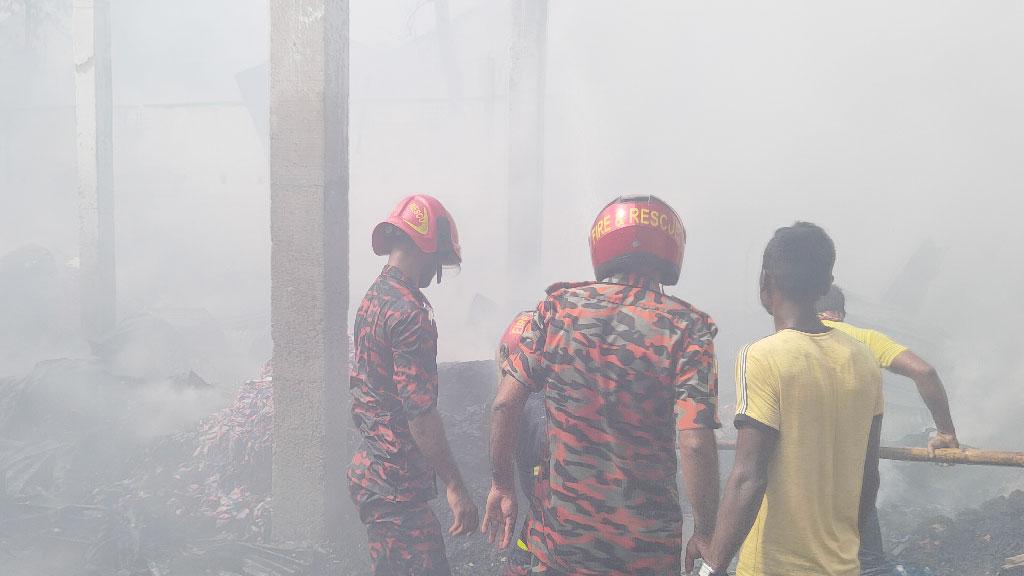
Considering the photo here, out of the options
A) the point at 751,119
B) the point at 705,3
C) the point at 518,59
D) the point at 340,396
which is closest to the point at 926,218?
the point at 751,119

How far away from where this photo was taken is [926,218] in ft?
52.5

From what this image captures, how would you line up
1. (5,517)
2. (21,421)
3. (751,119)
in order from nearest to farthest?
1. (5,517)
2. (21,421)
3. (751,119)

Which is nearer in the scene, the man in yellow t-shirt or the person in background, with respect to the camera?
the man in yellow t-shirt

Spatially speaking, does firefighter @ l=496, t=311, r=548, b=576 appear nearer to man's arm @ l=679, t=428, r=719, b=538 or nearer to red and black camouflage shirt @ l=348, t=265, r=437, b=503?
red and black camouflage shirt @ l=348, t=265, r=437, b=503

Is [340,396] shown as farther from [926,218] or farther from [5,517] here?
[926,218]

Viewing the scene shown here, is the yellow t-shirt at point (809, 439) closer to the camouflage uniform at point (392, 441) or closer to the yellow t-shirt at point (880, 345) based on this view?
the yellow t-shirt at point (880, 345)

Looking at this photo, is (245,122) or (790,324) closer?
(790,324)

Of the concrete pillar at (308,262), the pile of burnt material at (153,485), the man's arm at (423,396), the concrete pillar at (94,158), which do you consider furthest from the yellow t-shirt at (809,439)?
the concrete pillar at (94,158)

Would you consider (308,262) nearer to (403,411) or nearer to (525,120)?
(403,411)

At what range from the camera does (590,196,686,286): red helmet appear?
2186 mm

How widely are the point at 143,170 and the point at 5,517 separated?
Answer: 17928 millimetres

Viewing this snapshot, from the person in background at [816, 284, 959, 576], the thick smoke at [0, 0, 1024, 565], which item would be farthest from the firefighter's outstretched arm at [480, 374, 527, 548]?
the thick smoke at [0, 0, 1024, 565]

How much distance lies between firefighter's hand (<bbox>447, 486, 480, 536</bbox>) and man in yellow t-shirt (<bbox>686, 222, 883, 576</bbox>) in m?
0.91

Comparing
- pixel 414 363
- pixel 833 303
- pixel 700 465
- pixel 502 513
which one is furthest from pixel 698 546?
pixel 833 303
